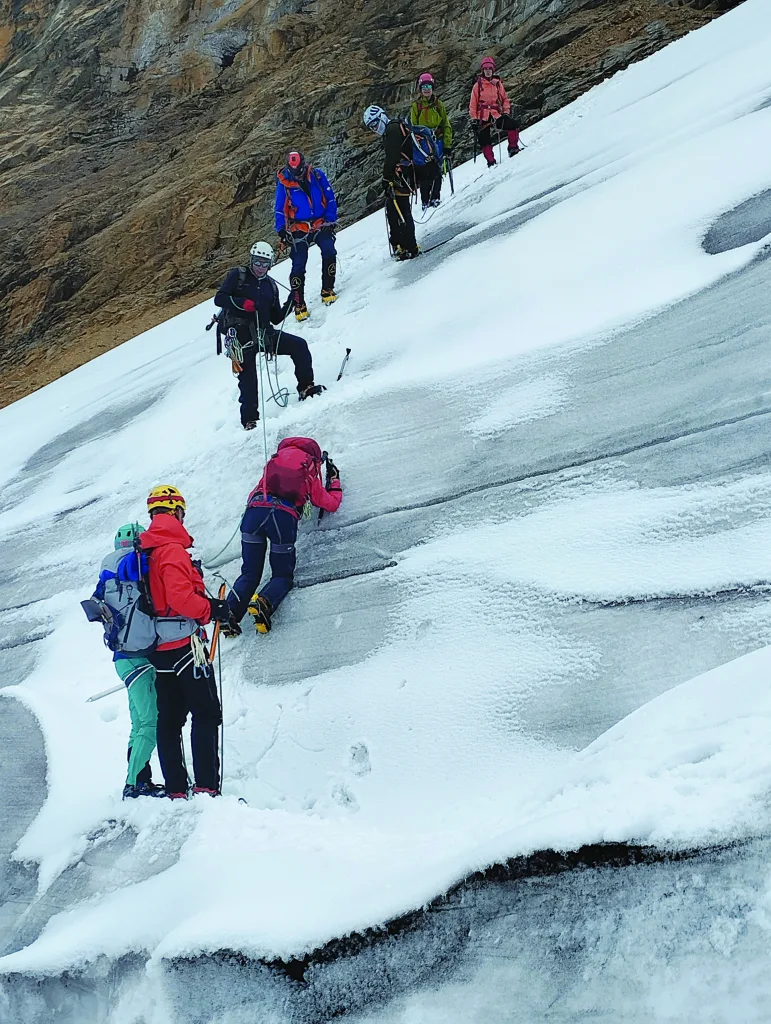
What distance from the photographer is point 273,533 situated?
536 centimetres

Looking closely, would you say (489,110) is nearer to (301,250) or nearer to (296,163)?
(296,163)

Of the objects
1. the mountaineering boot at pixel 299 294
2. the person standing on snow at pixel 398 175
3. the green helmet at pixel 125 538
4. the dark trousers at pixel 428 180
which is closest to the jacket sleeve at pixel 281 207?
the mountaineering boot at pixel 299 294

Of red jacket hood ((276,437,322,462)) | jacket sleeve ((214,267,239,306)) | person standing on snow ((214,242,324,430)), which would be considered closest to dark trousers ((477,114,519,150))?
person standing on snow ((214,242,324,430))

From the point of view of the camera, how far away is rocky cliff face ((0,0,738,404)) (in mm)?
15414

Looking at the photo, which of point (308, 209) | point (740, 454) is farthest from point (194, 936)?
point (308, 209)

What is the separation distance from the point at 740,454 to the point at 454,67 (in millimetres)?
15254

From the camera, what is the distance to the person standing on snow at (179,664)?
4246 millimetres

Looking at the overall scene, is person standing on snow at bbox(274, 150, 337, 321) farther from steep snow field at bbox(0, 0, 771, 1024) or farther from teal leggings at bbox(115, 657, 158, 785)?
teal leggings at bbox(115, 657, 158, 785)

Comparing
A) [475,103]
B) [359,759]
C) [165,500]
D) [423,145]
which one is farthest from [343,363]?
[475,103]

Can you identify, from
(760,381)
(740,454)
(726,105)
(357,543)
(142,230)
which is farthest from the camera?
(142,230)

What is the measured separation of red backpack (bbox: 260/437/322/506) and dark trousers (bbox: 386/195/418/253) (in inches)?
191

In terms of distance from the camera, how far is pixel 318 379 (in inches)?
306

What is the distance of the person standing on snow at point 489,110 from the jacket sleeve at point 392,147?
9.13ft

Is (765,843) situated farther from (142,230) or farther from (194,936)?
(142,230)
